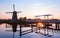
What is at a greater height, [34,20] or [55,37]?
[34,20]

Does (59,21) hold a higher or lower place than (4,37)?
higher

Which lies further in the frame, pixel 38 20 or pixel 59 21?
pixel 38 20

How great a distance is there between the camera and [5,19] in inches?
2313

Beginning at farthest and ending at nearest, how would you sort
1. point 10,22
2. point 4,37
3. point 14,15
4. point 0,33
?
point 0,33
point 4,37
point 14,15
point 10,22

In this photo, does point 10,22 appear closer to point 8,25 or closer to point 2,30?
point 8,25

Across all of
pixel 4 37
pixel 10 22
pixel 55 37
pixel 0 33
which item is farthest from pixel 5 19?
pixel 0 33

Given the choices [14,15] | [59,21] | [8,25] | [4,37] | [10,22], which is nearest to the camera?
[59,21]

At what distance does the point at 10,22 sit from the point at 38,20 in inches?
313

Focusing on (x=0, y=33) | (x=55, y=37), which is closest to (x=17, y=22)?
(x=55, y=37)

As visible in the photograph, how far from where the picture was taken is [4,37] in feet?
300

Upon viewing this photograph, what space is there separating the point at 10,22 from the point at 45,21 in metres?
9.99

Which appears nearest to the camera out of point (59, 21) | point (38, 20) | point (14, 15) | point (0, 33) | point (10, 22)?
point (59, 21)

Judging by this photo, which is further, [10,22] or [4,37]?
[4,37]

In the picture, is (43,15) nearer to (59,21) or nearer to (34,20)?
(34,20)
